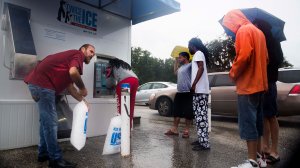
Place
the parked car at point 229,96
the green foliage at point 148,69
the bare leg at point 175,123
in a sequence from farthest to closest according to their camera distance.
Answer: the green foliage at point 148,69
the parked car at point 229,96
the bare leg at point 175,123

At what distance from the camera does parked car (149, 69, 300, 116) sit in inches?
274

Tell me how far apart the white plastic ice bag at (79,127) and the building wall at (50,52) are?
134cm

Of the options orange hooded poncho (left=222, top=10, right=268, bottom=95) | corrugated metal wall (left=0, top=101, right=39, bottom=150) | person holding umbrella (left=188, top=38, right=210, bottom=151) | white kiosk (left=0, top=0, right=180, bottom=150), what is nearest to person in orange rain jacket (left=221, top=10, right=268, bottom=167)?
orange hooded poncho (left=222, top=10, right=268, bottom=95)

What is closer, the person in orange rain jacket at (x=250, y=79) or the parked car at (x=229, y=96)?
the person in orange rain jacket at (x=250, y=79)

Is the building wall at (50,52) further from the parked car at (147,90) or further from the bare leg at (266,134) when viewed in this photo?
the parked car at (147,90)

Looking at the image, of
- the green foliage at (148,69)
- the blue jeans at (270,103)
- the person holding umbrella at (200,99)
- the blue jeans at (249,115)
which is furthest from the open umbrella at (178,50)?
the green foliage at (148,69)

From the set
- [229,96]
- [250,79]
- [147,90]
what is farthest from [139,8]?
[147,90]

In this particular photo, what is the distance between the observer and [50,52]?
180 inches

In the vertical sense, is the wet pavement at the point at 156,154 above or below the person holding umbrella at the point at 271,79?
below

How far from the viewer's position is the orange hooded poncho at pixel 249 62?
3.00 meters

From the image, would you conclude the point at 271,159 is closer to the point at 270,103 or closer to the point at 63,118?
the point at 270,103

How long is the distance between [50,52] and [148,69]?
45.2 m

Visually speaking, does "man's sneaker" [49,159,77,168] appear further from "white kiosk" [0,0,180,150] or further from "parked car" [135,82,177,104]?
"parked car" [135,82,177,104]

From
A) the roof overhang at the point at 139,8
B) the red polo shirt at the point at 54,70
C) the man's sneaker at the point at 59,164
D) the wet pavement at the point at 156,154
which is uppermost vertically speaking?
the roof overhang at the point at 139,8
